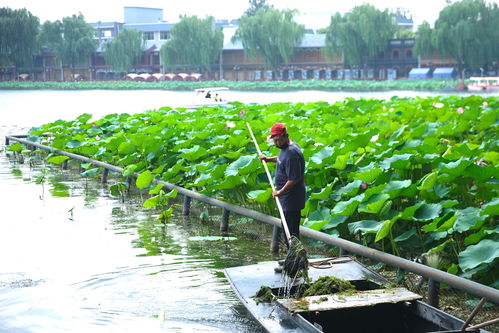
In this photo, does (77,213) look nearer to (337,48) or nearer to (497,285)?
(497,285)

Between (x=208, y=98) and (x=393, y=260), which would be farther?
(x=208, y=98)

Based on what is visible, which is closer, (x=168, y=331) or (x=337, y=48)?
(x=168, y=331)

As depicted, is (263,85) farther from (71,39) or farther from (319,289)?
(319,289)

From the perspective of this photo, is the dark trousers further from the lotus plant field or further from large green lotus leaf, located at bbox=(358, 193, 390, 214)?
large green lotus leaf, located at bbox=(358, 193, 390, 214)

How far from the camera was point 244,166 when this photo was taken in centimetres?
711

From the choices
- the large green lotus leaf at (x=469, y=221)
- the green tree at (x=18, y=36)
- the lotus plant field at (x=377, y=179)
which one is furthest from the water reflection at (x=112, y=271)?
the green tree at (x=18, y=36)

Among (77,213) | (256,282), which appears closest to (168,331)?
(256,282)

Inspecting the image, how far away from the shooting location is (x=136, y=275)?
594 cm

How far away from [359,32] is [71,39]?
36742 millimetres

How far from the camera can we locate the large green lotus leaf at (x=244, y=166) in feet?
23.4

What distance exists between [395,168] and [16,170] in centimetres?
862

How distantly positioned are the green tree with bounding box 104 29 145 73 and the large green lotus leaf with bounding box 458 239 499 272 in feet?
239

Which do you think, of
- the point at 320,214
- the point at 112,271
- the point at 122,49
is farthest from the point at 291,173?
the point at 122,49

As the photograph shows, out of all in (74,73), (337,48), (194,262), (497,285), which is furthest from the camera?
(74,73)
